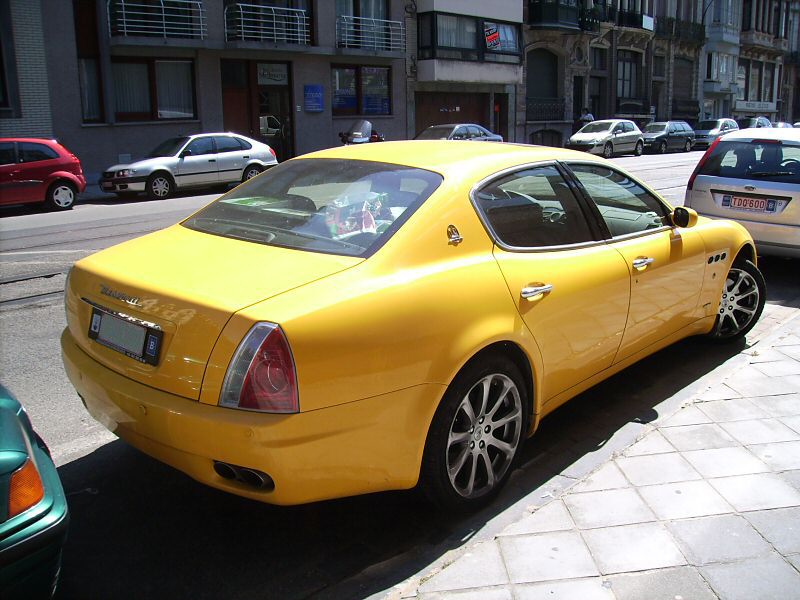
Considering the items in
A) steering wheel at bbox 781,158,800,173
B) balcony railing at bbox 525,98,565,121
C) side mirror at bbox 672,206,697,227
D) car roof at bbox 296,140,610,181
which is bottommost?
side mirror at bbox 672,206,697,227

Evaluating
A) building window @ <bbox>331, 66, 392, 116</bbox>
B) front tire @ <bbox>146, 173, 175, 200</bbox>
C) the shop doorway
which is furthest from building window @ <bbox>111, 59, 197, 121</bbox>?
front tire @ <bbox>146, 173, 175, 200</bbox>

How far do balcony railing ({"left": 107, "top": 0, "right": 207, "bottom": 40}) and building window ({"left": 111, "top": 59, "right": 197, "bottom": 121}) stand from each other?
0.95 metres

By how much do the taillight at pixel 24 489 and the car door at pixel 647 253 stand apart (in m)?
3.07

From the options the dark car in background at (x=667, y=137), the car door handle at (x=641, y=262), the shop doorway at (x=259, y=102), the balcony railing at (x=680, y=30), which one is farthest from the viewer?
the balcony railing at (x=680, y=30)

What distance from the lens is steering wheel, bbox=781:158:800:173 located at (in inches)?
317

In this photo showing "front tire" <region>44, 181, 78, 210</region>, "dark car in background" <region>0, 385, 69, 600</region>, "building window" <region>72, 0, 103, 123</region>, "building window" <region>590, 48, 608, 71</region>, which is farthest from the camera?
"building window" <region>590, 48, 608, 71</region>

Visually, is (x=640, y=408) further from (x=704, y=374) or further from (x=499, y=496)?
(x=499, y=496)

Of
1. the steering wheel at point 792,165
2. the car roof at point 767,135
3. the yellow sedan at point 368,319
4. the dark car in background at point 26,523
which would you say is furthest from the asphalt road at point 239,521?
the car roof at point 767,135

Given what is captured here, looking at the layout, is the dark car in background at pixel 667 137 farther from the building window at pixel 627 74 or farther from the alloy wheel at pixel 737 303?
the alloy wheel at pixel 737 303

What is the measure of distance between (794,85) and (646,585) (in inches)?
2895

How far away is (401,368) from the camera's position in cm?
298

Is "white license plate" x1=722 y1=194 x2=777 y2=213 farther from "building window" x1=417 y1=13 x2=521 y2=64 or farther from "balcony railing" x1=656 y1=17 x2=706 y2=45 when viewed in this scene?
"balcony railing" x1=656 y1=17 x2=706 y2=45

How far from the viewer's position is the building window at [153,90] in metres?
22.7

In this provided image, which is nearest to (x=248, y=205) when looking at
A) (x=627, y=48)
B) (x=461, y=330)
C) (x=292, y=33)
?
(x=461, y=330)
